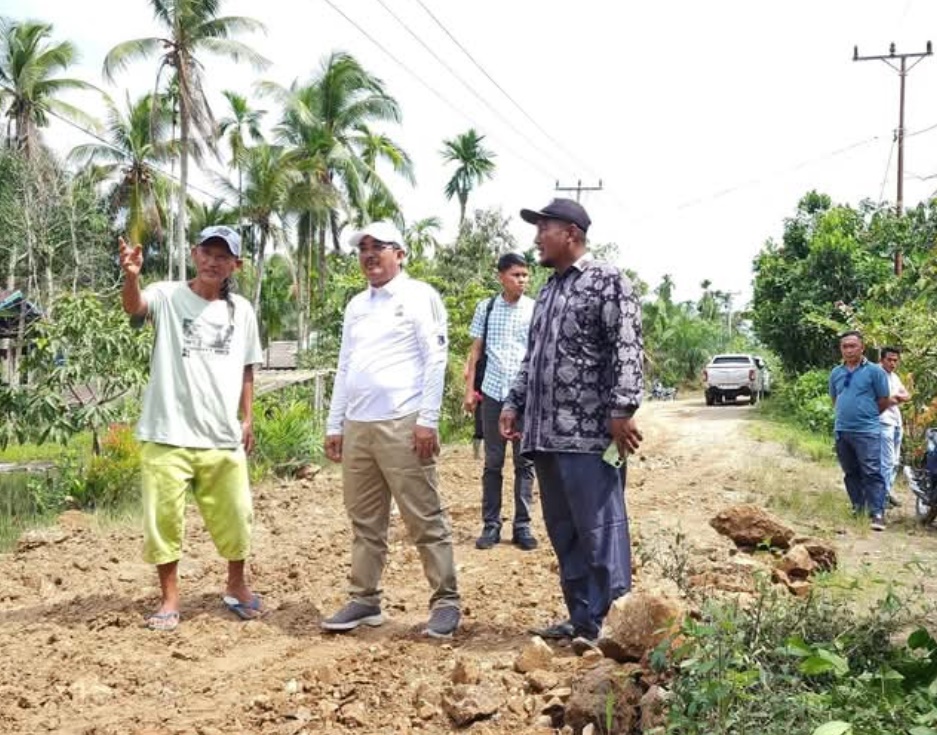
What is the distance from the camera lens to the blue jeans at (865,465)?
8211 millimetres

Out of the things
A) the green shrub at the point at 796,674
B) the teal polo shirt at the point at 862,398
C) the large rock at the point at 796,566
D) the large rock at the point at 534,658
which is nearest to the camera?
the green shrub at the point at 796,674

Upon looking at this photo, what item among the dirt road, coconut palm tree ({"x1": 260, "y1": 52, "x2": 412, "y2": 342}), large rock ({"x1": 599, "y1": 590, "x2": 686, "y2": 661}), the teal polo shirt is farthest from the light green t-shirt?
coconut palm tree ({"x1": 260, "y1": 52, "x2": 412, "y2": 342})

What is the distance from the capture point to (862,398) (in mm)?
8180

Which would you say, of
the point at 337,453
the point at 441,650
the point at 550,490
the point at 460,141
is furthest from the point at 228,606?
the point at 460,141

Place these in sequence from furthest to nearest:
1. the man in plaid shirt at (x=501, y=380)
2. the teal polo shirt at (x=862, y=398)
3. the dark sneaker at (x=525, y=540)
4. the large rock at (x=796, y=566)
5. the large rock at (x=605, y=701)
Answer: the teal polo shirt at (x=862, y=398)
the dark sneaker at (x=525, y=540)
the man in plaid shirt at (x=501, y=380)
the large rock at (x=796, y=566)
the large rock at (x=605, y=701)

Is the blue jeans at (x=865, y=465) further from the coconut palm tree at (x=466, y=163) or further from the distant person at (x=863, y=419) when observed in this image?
the coconut palm tree at (x=466, y=163)

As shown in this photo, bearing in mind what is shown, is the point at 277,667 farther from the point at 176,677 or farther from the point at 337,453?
the point at 337,453

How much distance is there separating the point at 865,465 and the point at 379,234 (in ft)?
18.2

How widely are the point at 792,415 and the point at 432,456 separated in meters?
19.4

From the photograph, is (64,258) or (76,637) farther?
Result: (64,258)

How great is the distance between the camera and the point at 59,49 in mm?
30938

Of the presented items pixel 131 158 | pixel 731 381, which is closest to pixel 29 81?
pixel 131 158

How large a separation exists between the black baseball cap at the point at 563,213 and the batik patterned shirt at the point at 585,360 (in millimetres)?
168

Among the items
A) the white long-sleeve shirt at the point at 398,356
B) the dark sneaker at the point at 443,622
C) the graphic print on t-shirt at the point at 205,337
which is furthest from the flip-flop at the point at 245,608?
the graphic print on t-shirt at the point at 205,337
